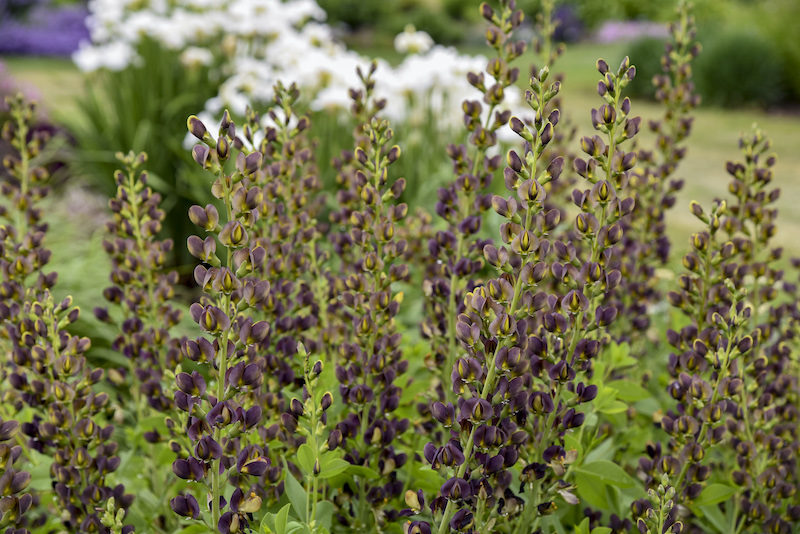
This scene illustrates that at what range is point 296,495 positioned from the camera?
132 cm

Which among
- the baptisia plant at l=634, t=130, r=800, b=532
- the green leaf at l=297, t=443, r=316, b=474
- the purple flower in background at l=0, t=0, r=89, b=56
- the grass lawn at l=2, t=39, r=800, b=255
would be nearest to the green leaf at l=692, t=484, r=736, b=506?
the baptisia plant at l=634, t=130, r=800, b=532

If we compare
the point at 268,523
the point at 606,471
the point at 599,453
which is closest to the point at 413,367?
the point at 599,453

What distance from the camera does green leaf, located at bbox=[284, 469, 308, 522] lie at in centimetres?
130

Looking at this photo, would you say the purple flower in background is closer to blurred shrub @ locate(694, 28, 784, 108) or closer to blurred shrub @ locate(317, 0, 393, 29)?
blurred shrub @ locate(317, 0, 393, 29)

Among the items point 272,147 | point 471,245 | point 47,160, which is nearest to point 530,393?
point 471,245

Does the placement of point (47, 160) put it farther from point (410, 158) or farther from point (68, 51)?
point (68, 51)

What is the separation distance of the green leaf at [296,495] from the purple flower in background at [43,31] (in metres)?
17.7

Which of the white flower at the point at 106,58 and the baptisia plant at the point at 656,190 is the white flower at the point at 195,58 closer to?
the white flower at the point at 106,58

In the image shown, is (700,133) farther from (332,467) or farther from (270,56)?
(332,467)

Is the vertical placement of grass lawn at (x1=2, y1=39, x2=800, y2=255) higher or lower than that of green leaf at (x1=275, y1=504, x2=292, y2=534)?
higher

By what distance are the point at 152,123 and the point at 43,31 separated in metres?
14.0

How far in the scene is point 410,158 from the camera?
452 cm

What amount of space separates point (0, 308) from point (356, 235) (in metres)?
0.82

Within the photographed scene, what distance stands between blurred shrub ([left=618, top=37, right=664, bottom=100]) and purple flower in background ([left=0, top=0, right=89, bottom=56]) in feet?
41.9
